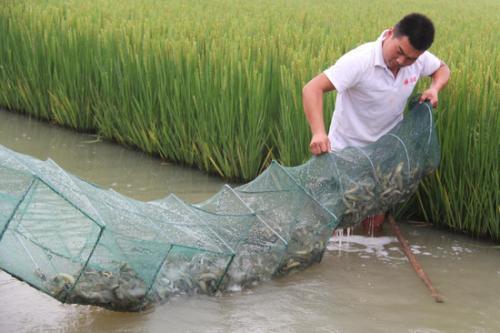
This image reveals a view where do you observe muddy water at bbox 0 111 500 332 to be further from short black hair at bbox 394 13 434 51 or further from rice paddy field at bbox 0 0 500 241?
short black hair at bbox 394 13 434 51

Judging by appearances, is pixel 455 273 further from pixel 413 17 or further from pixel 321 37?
pixel 321 37

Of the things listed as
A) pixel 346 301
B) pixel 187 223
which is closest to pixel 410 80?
pixel 346 301

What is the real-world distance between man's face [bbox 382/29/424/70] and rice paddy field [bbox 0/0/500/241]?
1.82ft

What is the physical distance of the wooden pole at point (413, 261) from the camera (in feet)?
11.5

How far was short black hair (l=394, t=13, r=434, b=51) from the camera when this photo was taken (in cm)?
352

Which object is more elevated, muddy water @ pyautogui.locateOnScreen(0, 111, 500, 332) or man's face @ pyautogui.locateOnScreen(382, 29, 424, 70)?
man's face @ pyautogui.locateOnScreen(382, 29, 424, 70)

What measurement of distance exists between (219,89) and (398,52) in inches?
68.0

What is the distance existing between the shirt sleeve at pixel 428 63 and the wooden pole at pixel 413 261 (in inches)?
27.1

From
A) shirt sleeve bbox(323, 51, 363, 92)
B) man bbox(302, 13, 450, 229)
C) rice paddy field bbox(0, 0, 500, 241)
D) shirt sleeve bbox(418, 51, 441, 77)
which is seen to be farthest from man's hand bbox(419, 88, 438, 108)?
shirt sleeve bbox(323, 51, 363, 92)

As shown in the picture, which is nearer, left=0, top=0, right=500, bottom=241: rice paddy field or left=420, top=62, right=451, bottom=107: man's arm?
left=420, top=62, right=451, bottom=107: man's arm

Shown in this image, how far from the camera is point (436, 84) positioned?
158 inches

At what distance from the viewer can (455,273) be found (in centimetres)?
381

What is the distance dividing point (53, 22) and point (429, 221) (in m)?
3.67

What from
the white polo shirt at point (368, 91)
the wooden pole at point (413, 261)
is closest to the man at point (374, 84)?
the white polo shirt at point (368, 91)
